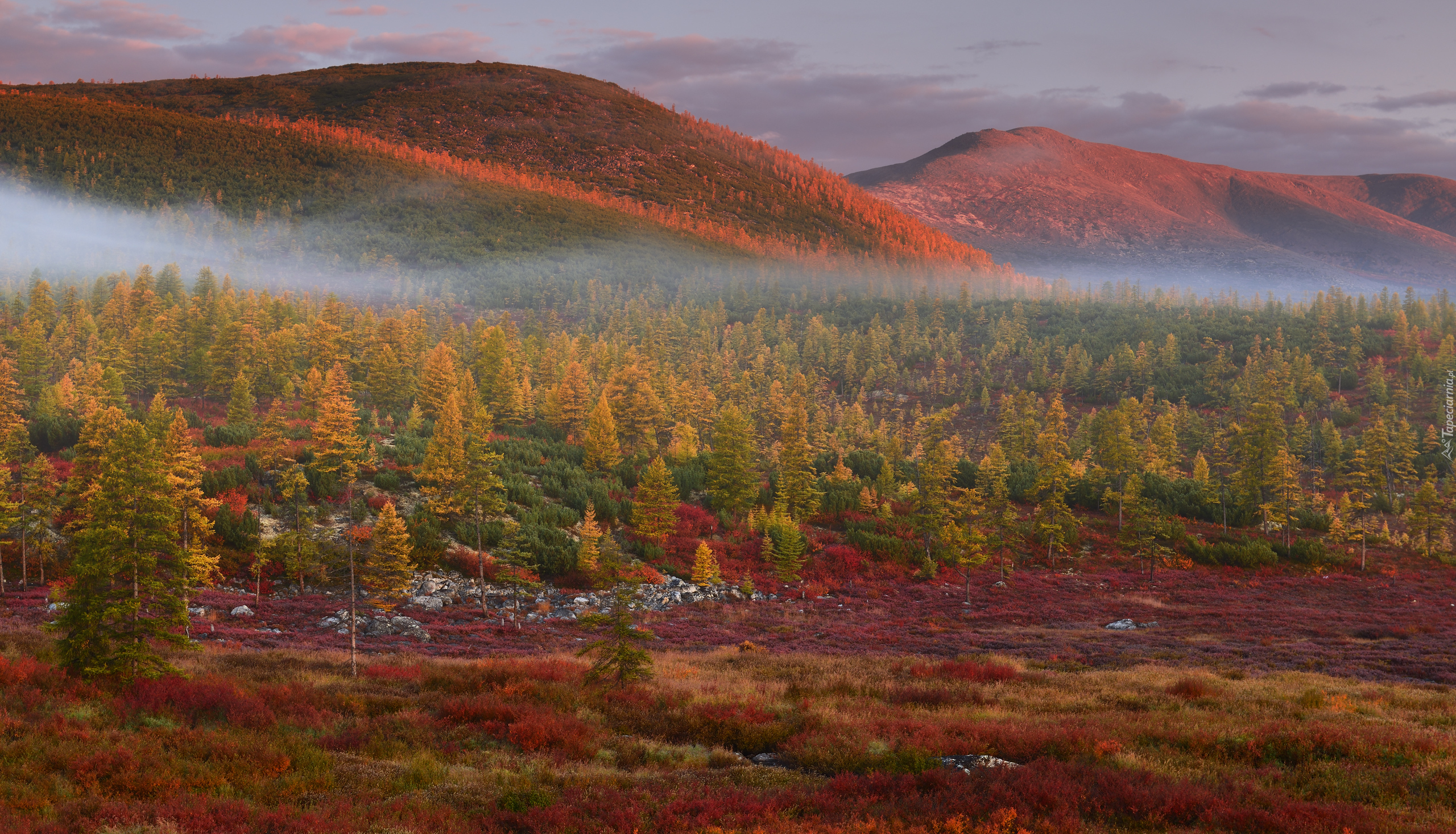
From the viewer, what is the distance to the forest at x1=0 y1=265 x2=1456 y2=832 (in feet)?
39.9

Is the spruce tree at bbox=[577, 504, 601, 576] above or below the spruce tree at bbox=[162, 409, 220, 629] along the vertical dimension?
below

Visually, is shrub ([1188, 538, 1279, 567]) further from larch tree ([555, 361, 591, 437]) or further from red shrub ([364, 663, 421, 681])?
red shrub ([364, 663, 421, 681])

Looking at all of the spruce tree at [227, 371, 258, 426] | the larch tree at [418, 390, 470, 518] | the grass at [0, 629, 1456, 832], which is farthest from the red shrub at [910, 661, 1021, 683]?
the spruce tree at [227, 371, 258, 426]

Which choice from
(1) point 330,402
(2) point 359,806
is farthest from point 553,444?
(2) point 359,806

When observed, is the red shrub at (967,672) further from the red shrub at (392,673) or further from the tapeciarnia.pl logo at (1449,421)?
the tapeciarnia.pl logo at (1449,421)

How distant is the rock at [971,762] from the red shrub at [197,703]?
1419cm

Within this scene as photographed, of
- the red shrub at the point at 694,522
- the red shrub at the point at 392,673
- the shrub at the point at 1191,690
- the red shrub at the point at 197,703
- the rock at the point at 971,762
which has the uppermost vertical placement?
the rock at the point at 971,762

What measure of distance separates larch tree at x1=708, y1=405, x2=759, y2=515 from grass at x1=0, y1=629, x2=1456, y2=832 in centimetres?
3859

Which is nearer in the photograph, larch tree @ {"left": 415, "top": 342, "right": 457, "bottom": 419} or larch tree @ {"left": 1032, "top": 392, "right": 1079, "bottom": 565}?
larch tree @ {"left": 1032, "top": 392, "right": 1079, "bottom": 565}

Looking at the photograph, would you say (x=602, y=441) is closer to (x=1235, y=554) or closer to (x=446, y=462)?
(x=446, y=462)

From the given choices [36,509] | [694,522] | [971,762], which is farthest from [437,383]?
[971,762]

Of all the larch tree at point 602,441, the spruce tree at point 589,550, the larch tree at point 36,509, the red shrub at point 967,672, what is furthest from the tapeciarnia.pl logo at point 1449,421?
the larch tree at point 36,509

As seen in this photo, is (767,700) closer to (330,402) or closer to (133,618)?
(133,618)

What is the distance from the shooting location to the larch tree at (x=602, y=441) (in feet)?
210
